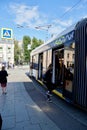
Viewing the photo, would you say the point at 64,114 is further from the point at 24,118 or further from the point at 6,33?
the point at 6,33

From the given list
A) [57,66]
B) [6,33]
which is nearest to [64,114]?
[57,66]

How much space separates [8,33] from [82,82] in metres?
15.6

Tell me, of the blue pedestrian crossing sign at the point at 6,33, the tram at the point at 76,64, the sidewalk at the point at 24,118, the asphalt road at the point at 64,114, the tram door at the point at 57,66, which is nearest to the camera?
the sidewalk at the point at 24,118

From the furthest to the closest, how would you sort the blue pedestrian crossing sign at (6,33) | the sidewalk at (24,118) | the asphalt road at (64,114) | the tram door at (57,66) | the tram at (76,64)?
1. the blue pedestrian crossing sign at (6,33)
2. the tram door at (57,66)
3. the tram at (76,64)
4. the asphalt road at (64,114)
5. the sidewalk at (24,118)

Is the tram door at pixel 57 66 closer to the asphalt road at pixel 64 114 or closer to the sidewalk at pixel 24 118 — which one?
the asphalt road at pixel 64 114

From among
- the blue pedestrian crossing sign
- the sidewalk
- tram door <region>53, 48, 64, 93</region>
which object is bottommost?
the sidewalk

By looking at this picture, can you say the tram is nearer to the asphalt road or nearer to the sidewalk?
the asphalt road

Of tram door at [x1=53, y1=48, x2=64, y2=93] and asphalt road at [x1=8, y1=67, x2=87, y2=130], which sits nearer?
asphalt road at [x1=8, y1=67, x2=87, y2=130]

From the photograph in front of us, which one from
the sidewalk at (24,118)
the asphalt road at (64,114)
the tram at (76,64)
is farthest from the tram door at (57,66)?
the sidewalk at (24,118)

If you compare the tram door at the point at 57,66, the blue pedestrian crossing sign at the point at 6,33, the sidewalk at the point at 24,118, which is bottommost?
the sidewalk at the point at 24,118

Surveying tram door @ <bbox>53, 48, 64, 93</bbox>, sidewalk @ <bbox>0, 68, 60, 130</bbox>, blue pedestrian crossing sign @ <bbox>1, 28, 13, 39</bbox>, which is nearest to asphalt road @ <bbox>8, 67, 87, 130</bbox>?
sidewalk @ <bbox>0, 68, 60, 130</bbox>

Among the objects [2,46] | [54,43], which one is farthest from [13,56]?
[54,43]

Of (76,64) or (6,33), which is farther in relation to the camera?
(6,33)

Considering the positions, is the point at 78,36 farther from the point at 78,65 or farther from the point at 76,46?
the point at 78,65
